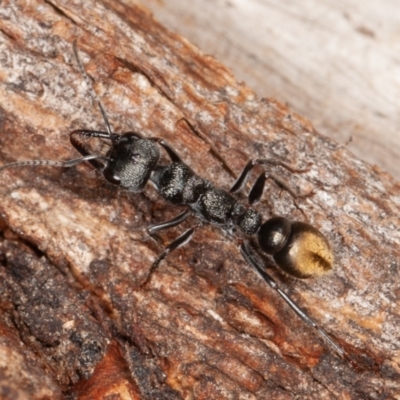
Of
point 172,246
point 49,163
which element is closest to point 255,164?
point 172,246

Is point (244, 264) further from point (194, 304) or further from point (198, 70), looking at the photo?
point (198, 70)

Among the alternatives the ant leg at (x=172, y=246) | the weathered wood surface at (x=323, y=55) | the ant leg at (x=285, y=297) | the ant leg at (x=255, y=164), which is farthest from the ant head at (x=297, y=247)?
the weathered wood surface at (x=323, y=55)

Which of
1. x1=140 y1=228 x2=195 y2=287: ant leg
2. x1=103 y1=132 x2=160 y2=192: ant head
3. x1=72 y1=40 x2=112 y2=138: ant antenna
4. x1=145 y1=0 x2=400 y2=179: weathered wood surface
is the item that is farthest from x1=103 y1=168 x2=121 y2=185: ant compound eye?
x1=145 y1=0 x2=400 y2=179: weathered wood surface

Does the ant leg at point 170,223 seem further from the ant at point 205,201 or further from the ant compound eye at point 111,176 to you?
the ant compound eye at point 111,176

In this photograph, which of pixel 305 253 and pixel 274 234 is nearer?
pixel 305 253

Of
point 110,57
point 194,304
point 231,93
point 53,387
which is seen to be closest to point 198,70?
point 231,93

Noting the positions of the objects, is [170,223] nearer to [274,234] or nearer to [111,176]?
[111,176]
